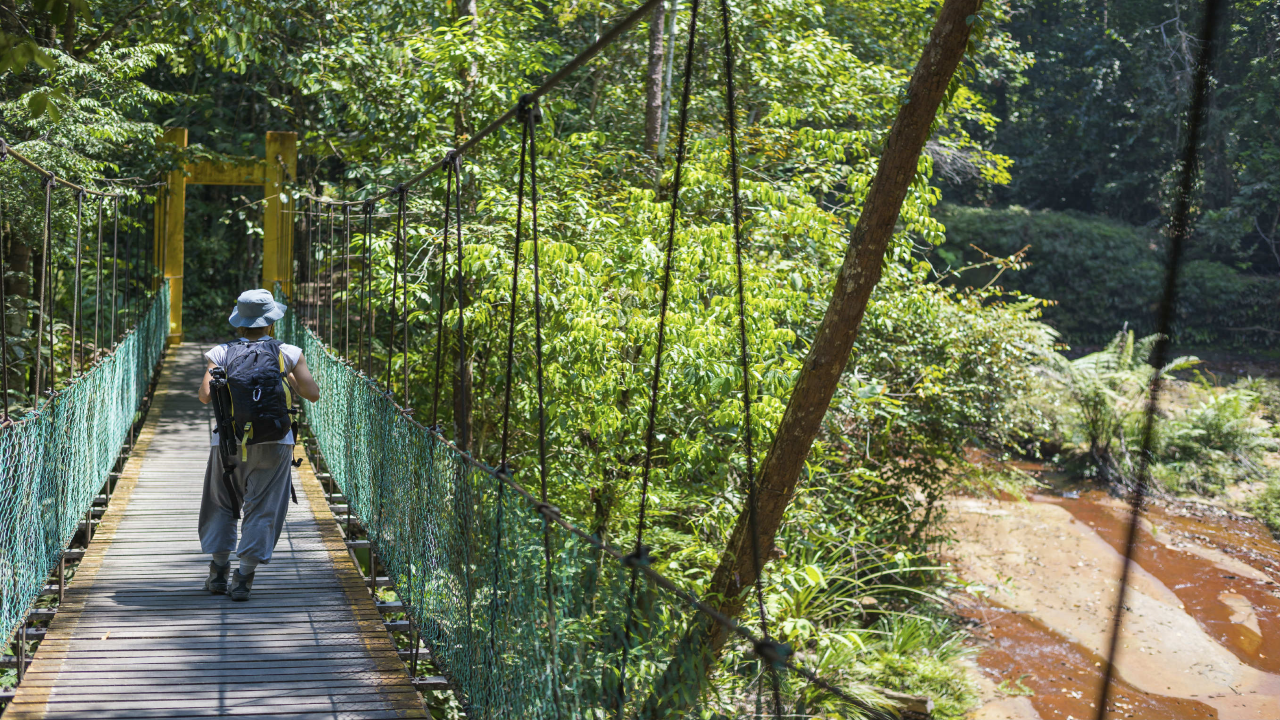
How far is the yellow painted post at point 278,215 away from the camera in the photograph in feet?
27.7

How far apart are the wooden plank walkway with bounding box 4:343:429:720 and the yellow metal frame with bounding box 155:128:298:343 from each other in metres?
4.98

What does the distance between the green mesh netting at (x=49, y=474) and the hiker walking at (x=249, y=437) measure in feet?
1.36

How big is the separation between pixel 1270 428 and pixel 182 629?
1003 cm

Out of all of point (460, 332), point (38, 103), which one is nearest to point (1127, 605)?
point (460, 332)

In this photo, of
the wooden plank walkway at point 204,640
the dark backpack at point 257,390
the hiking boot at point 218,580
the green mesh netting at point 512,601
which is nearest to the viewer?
the green mesh netting at point 512,601

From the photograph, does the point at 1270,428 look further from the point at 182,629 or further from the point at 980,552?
the point at 182,629

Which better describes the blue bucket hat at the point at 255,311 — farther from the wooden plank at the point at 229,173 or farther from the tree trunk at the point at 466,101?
the wooden plank at the point at 229,173

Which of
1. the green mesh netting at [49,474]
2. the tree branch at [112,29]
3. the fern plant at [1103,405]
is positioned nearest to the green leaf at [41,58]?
the green mesh netting at [49,474]

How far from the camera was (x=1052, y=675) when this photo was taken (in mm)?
6156

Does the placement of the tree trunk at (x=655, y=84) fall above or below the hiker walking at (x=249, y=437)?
above

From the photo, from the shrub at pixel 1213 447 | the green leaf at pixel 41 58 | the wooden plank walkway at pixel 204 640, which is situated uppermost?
the green leaf at pixel 41 58

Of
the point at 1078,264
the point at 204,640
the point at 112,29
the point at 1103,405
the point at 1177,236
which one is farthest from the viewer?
the point at 1078,264

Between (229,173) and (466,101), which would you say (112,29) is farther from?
(229,173)

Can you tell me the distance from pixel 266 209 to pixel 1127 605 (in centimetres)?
713
